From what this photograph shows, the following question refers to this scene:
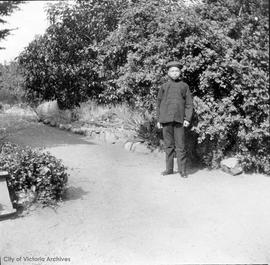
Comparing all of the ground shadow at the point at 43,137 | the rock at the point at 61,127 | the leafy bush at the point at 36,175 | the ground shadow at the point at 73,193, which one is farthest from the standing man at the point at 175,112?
the rock at the point at 61,127

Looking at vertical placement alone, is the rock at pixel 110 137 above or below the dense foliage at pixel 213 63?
below

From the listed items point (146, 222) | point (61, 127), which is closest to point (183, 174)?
point (146, 222)

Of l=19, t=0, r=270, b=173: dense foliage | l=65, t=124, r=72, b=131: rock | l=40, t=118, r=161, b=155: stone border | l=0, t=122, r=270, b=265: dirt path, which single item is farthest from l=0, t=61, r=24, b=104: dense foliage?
l=0, t=122, r=270, b=265: dirt path

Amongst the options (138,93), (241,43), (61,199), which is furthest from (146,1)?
(61,199)

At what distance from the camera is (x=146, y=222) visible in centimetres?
569

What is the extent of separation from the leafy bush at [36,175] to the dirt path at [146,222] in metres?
0.22

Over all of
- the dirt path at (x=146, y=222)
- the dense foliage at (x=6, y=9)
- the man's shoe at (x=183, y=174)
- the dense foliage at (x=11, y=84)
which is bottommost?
the dirt path at (x=146, y=222)

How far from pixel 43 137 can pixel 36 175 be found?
170 inches

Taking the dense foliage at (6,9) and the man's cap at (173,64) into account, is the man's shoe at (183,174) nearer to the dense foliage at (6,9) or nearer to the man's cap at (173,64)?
the man's cap at (173,64)

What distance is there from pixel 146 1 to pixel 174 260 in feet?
19.8

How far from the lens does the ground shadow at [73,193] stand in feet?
21.0

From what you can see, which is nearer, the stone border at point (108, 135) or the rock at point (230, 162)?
the rock at point (230, 162)

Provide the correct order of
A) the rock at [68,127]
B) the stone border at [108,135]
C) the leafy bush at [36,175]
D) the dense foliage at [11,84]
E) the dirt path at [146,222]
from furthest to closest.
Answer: the dense foliage at [11,84]
the rock at [68,127]
the stone border at [108,135]
the leafy bush at [36,175]
the dirt path at [146,222]

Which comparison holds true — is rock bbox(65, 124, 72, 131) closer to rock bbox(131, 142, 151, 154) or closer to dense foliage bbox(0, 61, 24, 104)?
rock bbox(131, 142, 151, 154)
